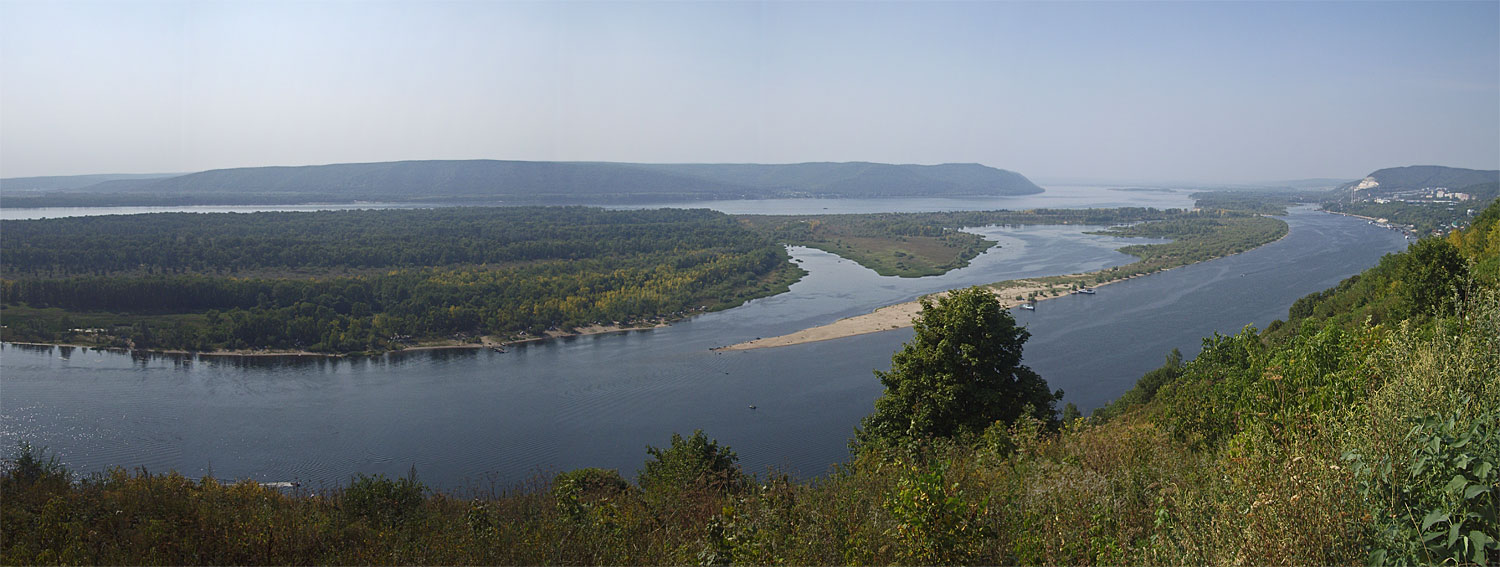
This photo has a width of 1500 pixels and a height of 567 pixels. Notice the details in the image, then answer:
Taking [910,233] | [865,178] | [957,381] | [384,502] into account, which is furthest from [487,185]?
[384,502]

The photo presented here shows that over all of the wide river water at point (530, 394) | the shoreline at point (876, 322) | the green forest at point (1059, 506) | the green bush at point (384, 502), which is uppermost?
the green forest at point (1059, 506)

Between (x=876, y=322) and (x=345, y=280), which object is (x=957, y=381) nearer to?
(x=876, y=322)

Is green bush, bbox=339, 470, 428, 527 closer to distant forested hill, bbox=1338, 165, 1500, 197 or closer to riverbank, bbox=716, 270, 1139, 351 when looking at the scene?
riverbank, bbox=716, 270, 1139, 351

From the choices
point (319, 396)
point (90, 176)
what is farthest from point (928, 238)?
point (90, 176)

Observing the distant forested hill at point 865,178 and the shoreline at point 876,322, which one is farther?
the distant forested hill at point 865,178

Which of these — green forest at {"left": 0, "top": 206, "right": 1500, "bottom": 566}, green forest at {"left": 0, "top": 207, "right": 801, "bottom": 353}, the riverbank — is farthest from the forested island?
green forest at {"left": 0, "top": 206, "right": 1500, "bottom": 566}

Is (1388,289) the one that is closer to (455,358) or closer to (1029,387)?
(1029,387)

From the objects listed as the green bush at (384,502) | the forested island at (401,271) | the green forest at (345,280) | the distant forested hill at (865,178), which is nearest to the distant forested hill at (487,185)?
the distant forested hill at (865,178)

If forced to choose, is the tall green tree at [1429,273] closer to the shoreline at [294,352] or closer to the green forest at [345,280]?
the green forest at [345,280]
